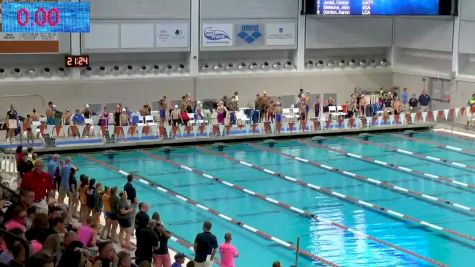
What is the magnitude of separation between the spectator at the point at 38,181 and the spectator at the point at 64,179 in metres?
0.82

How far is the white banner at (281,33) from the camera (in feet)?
119

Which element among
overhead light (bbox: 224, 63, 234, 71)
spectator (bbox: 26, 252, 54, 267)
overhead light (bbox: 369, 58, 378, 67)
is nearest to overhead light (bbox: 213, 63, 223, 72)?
overhead light (bbox: 224, 63, 234, 71)

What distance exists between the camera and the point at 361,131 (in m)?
34.0

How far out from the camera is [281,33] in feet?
119

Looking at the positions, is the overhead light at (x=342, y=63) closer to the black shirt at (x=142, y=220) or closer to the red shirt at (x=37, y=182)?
the red shirt at (x=37, y=182)

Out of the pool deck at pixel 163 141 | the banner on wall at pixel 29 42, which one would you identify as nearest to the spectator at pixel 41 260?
the pool deck at pixel 163 141

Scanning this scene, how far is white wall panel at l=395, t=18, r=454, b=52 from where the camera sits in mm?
36094

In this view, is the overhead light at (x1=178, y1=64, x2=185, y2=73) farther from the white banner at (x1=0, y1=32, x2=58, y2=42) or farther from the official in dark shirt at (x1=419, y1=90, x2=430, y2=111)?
the official in dark shirt at (x1=419, y1=90, x2=430, y2=111)

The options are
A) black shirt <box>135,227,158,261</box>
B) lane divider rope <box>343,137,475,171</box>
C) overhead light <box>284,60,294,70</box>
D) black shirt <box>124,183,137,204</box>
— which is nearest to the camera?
Result: black shirt <box>135,227,158,261</box>

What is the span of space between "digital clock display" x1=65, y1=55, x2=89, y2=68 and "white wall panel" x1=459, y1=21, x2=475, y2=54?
14.8 m

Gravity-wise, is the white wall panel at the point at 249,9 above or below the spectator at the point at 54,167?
above

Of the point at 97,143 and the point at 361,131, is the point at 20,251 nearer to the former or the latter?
the point at 97,143

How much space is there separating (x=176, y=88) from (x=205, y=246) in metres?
20.5

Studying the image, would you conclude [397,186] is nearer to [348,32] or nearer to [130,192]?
[130,192]
